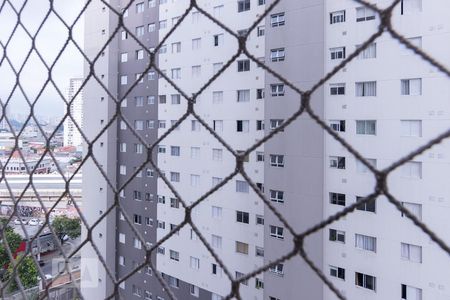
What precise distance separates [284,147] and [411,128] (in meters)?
0.72

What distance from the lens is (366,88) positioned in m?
1.88

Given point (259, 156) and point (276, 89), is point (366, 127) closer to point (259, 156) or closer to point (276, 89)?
point (276, 89)

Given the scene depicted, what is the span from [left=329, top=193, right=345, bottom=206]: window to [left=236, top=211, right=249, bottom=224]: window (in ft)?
2.08

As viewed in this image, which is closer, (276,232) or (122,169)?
(276,232)

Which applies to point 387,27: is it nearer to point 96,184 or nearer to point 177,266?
point 96,184

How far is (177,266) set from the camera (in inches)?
117

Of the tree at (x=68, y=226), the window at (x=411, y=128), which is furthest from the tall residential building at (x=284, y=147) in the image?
the tree at (x=68, y=226)

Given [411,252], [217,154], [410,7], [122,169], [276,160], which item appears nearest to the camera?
[410,7]

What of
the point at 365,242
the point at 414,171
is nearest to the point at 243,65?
the point at 414,171

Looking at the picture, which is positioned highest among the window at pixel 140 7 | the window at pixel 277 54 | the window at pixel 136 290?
the window at pixel 140 7

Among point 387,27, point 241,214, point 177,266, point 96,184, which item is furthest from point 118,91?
point 387,27

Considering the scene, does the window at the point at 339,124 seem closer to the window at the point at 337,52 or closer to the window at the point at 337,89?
the window at the point at 337,89

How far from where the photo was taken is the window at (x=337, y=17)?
74.6 inches

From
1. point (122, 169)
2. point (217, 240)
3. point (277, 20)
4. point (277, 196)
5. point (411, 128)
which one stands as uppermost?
point (277, 20)
